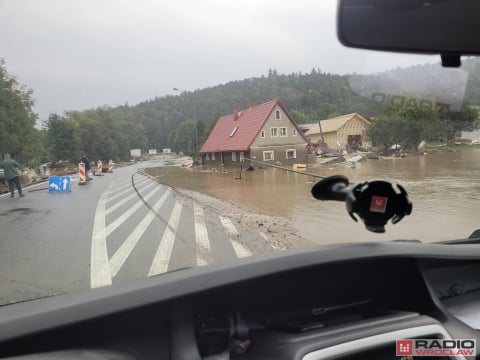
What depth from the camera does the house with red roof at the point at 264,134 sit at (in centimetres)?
228

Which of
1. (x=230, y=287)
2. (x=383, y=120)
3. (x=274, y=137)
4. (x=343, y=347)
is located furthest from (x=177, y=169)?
(x=343, y=347)

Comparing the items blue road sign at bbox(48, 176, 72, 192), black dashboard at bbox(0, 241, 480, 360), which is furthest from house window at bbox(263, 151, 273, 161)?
blue road sign at bbox(48, 176, 72, 192)

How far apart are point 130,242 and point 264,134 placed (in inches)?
42.0

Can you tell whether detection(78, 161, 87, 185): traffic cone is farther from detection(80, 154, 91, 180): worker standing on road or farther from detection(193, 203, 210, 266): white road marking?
detection(193, 203, 210, 266): white road marking

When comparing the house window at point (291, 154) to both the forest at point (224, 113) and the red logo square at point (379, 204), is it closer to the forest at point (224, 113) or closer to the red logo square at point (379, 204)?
the forest at point (224, 113)

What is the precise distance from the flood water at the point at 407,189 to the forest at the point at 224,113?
195 millimetres

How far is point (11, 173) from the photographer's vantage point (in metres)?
1.89

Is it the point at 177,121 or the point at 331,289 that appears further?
the point at 177,121

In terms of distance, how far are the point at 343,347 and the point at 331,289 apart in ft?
1.33

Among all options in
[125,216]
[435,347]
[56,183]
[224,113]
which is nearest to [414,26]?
[224,113]

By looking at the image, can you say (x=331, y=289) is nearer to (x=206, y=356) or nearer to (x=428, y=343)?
(x=428, y=343)

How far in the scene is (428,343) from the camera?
4.34 ft

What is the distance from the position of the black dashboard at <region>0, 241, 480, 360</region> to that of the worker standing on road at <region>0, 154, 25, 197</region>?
798 millimetres

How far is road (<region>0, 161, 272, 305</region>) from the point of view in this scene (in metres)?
1.84
